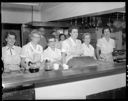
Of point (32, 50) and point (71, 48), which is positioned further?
point (71, 48)

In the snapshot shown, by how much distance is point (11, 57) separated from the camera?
8.82ft

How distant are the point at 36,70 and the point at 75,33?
4.34 ft

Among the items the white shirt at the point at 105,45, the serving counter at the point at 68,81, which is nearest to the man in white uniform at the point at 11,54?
the serving counter at the point at 68,81

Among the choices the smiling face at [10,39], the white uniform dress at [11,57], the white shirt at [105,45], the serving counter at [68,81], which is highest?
the smiling face at [10,39]

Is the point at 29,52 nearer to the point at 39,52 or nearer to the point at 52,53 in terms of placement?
the point at 39,52

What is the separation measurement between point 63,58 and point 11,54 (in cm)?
78

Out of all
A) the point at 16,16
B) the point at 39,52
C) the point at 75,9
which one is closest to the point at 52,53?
the point at 39,52

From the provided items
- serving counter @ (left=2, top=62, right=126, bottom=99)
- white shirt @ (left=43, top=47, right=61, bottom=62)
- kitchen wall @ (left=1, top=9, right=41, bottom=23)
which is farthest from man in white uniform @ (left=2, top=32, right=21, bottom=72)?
kitchen wall @ (left=1, top=9, right=41, bottom=23)

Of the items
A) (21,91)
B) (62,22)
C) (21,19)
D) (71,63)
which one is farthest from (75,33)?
(21,19)

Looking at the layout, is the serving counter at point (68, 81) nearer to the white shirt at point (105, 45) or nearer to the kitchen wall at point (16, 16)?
the white shirt at point (105, 45)

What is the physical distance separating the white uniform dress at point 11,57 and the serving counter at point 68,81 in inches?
36.0

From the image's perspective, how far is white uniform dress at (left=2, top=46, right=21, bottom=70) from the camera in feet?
8.57

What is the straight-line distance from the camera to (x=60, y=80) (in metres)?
1.63

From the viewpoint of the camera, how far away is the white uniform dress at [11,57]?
2613 mm
